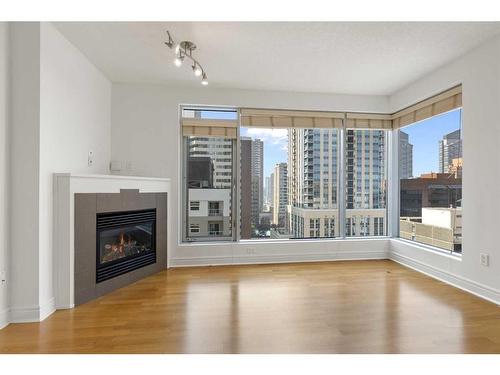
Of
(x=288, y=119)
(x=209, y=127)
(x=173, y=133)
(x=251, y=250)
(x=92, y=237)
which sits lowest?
(x=251, y=250)

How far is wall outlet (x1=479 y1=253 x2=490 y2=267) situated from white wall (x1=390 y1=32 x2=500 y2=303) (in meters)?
0.04

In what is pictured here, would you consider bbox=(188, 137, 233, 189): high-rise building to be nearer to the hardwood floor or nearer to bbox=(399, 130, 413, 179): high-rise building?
the hardwood floor

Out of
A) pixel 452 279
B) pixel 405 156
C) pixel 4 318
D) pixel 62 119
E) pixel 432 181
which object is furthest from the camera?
pixel 405 156

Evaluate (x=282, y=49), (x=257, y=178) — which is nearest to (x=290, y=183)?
(x=257, y=178)

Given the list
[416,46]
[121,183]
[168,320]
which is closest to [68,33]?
[121,183]

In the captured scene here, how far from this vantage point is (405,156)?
14.8 ft

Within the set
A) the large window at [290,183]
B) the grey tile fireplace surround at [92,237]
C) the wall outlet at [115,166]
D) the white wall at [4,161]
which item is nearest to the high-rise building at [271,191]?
→ the large window at [290,183]

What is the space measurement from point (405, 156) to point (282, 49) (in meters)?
2.82

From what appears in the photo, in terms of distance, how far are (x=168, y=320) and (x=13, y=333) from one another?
1.18 m

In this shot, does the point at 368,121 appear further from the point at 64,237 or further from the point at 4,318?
the point at 4,318

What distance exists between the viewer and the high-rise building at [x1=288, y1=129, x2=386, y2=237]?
182 inches

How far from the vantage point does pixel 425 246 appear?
401 cm

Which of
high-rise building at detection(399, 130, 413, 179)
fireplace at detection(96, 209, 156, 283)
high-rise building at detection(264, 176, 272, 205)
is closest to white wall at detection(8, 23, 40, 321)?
fireplace at detection(96, 209, 156, 283)
